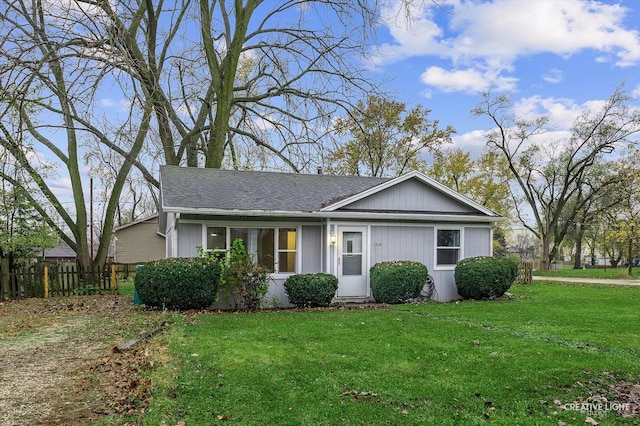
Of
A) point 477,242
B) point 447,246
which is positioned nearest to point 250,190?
point 447,246

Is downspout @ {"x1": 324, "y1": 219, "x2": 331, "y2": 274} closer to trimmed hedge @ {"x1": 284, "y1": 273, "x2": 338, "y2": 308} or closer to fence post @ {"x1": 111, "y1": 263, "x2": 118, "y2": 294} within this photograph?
trimmed hedge @ {"x1": 284, "y1": 273, "x2": 338, "y2": 308}

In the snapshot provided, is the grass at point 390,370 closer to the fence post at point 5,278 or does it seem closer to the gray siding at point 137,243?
the fence post at point 5,278

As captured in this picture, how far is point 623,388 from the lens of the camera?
16.3 ft

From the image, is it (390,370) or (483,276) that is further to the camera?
(483,276)

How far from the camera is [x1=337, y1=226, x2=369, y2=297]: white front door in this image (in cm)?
1257

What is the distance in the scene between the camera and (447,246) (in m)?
13.5

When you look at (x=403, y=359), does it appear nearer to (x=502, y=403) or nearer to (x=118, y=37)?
(x=502, y=403)

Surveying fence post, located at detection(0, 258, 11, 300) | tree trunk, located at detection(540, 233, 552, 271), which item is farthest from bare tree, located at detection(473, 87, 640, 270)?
fence post, located at detection(0, 258, 11, 300)

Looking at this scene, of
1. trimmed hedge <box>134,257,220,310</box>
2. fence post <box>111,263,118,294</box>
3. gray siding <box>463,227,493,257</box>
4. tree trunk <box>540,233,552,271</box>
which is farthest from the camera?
tree trunk <box>540,233,552,271</box>

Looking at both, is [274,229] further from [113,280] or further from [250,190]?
[113,280]

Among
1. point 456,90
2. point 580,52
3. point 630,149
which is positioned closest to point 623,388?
point 580,52

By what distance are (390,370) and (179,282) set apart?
637 centimetres

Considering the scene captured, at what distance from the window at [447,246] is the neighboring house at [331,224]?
0.03 metres

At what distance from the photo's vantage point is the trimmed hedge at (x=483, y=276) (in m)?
12.7
